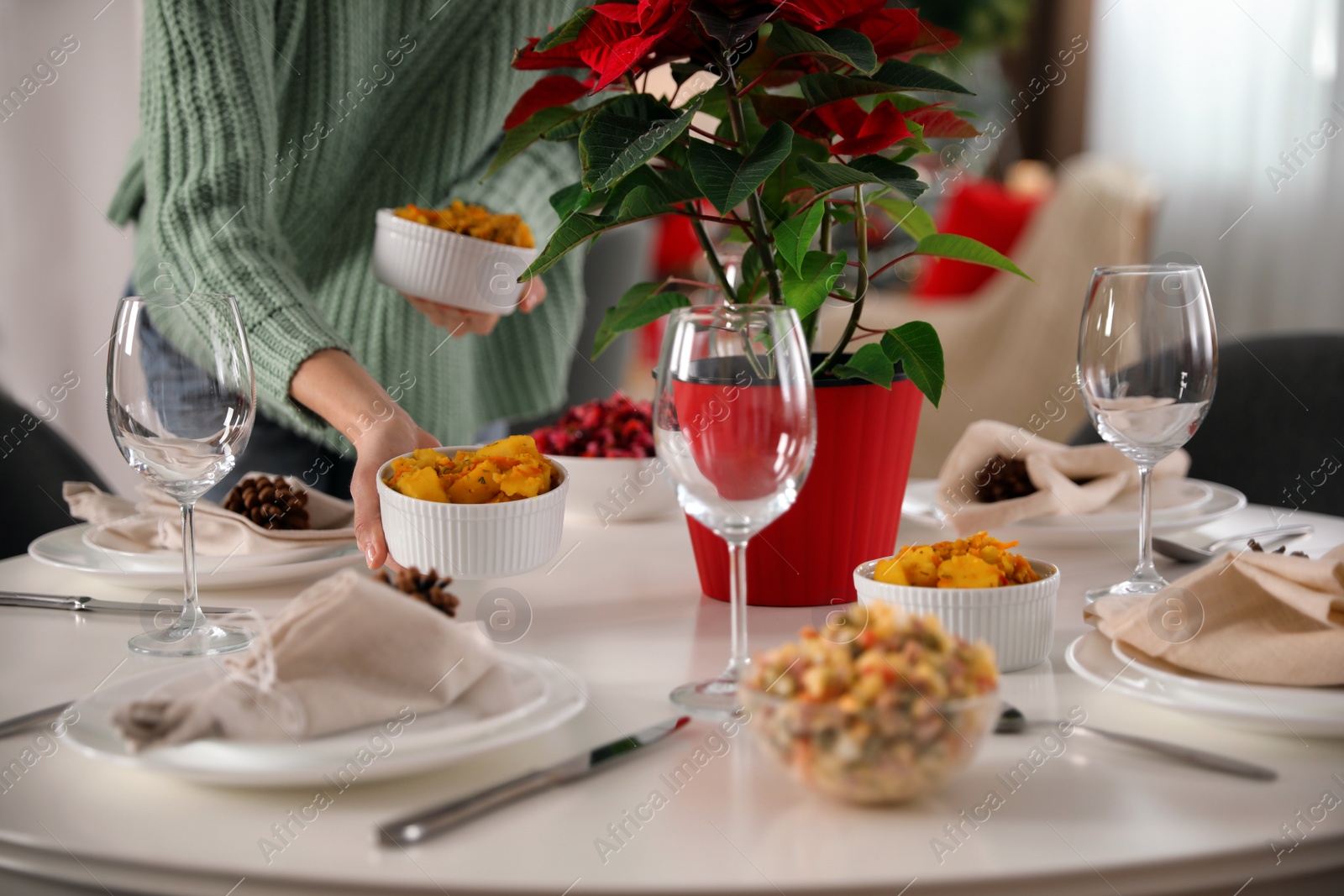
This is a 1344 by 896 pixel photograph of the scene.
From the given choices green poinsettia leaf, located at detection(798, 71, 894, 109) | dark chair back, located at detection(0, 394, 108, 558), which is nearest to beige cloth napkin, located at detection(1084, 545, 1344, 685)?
green poinsettia leaf, located at detection(798, 71, 894, 109)

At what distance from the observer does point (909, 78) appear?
0.77m

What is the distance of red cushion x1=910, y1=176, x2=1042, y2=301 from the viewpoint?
12.4ft

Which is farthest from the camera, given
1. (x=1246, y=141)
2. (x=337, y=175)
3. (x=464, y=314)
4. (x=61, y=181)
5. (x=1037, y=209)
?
(x=1037, y=209)

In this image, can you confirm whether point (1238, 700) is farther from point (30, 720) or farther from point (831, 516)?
point (30, 720)

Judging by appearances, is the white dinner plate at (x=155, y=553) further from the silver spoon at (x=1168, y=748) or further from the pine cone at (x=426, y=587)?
the silver spoon at (x=1168, y=748)

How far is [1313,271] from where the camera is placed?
3.14 metres

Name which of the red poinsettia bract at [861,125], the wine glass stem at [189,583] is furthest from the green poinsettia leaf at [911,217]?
the wine glass stem at [189,583]

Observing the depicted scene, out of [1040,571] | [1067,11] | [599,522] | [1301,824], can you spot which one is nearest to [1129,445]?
[1040,571]

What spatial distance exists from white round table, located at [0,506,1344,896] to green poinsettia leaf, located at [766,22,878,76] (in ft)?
1.26

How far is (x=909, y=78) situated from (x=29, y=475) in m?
0.98

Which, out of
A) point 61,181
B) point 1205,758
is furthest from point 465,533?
point 61,181

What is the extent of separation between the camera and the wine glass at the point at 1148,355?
798mm

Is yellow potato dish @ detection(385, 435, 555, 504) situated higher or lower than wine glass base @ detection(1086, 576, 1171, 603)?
higher

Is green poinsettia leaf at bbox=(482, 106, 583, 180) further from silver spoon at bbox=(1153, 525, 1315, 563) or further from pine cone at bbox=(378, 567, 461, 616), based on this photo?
silver spoon at bbox=(1153, 525, 1315, 563)
